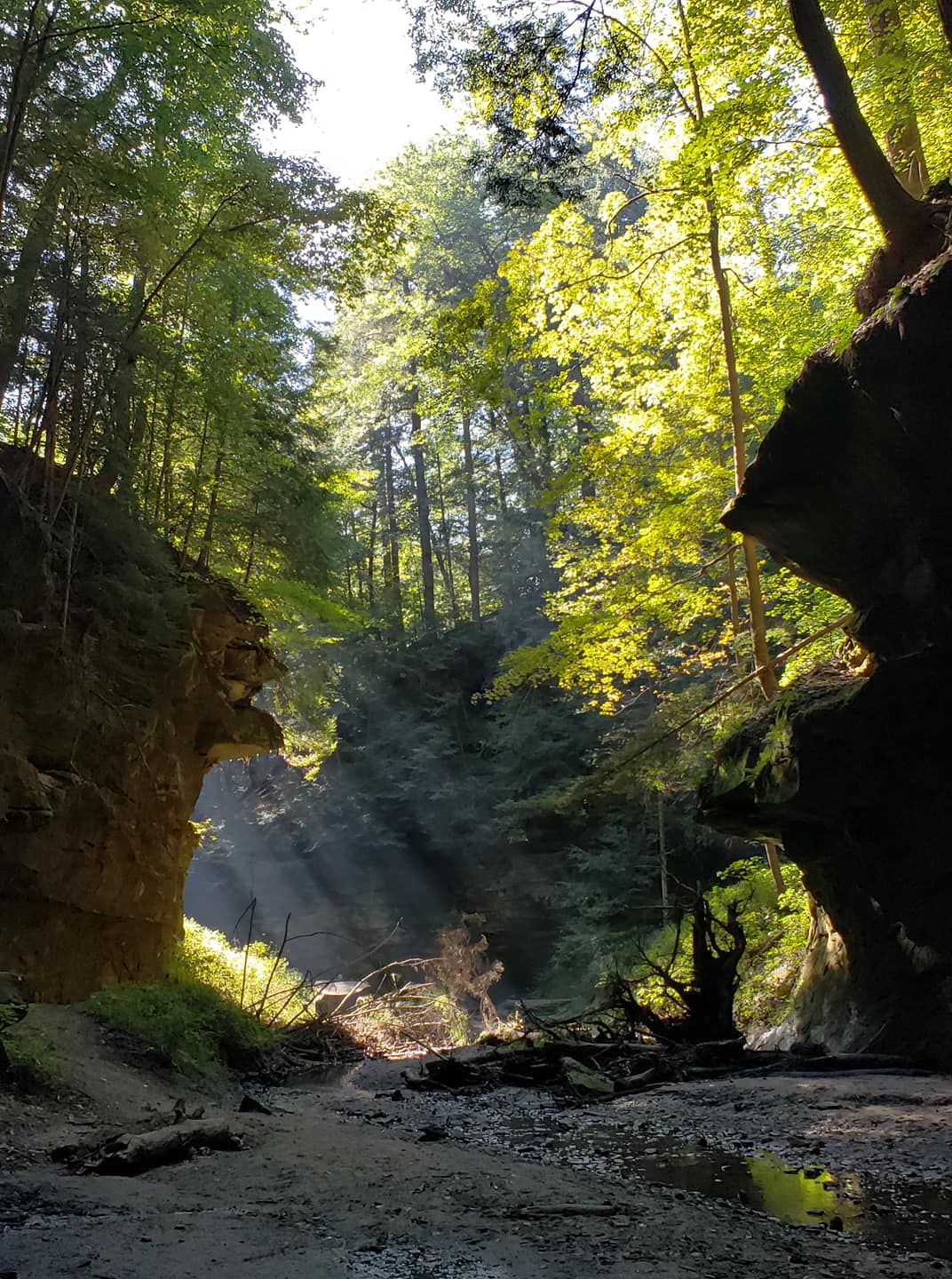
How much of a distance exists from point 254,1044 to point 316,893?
2224cm

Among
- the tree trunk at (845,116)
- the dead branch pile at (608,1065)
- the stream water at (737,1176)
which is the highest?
the tree trunk at (845,116)

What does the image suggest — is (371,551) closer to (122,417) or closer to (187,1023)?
(122,417)

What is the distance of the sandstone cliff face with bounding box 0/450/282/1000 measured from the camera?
8961 mm

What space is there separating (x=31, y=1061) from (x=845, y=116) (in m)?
11.4

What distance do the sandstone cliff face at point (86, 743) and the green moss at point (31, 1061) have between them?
6.59ft

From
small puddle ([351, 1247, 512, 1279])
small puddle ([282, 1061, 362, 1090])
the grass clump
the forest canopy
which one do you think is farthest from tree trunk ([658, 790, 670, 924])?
small puddle ([351, 1247, 512, 1279])

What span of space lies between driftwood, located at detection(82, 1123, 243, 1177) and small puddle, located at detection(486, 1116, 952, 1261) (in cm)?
222

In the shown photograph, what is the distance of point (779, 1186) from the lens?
4.61 meters

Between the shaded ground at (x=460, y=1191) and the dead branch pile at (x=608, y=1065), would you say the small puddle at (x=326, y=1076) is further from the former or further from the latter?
the shaded ground at (x=460, y=1191)

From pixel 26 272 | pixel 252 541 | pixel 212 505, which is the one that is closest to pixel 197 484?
pixel 212 505

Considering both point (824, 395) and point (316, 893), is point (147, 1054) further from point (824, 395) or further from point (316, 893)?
point (316, 893)

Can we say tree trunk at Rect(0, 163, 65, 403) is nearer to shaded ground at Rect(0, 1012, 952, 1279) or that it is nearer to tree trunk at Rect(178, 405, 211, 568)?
tree trunk at Rect(178, 405, 211, 568)

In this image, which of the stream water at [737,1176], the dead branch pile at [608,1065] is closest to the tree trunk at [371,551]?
the dead branch pile at [608,1065]

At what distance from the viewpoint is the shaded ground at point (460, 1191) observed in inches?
131
